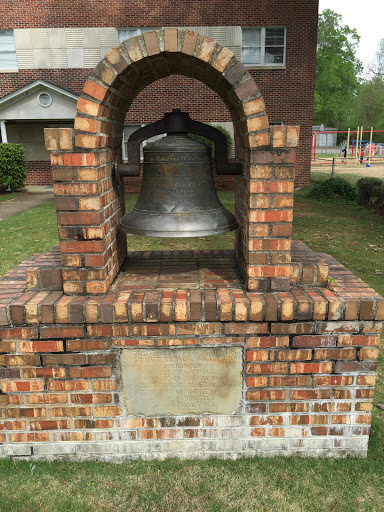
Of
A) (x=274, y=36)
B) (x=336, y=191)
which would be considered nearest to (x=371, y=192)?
(x=336, y=191)

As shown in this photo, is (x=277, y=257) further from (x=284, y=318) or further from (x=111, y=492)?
(x=111, y=492)

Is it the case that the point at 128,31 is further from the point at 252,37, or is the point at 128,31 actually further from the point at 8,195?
the point at 8,195

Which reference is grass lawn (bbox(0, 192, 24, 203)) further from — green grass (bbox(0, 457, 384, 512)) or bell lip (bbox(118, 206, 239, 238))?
green grass (bbox(0, 457, 384, 512))

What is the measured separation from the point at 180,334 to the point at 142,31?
14.1 metres

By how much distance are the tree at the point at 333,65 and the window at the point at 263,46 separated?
23.0m

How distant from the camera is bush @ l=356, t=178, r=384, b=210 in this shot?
11.2m

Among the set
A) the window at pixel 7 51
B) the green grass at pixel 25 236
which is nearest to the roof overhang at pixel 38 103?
the window at pixel 7 51

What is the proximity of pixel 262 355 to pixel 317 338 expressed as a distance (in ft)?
1.15

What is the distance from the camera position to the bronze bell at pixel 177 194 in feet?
8.74

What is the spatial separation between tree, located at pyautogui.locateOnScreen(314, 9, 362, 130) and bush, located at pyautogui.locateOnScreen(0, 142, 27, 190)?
28.5 meters

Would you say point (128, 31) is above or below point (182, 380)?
above

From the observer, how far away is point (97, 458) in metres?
2.69

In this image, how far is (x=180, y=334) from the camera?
98.6 inches

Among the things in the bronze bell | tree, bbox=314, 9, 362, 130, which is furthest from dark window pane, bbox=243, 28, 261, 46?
tree, bbox=314, 9, 362, 130
